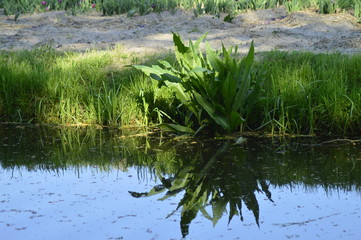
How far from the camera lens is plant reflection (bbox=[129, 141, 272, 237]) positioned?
2994 mm

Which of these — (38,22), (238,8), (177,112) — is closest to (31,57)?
(177,112)

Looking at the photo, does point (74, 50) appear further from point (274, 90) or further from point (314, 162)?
point (314, 162)

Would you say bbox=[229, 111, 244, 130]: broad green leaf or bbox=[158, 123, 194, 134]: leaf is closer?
bbox=[229, 111, 244, 130]: broad green leaf

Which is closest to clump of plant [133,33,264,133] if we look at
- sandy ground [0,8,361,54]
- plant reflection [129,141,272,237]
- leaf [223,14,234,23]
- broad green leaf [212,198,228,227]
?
plant reflection [129,141,272,237]

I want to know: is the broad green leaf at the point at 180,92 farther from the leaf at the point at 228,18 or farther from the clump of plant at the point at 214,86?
the leaf at the point at 228,18

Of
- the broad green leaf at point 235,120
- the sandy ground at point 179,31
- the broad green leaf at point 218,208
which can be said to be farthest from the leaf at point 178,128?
the sandy ground at point 179,31

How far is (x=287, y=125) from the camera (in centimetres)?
460

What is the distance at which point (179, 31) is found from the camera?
25.1 ft

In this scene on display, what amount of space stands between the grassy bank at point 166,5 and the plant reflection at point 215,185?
16.3 feet

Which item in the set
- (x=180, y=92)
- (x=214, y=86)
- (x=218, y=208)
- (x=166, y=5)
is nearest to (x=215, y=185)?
(x=218, y=208)

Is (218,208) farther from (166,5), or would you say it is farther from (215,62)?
(166,5)

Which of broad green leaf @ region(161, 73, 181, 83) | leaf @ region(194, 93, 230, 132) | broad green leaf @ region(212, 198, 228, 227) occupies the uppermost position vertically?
broad green leaf @ region(161, 73, 181, 83)

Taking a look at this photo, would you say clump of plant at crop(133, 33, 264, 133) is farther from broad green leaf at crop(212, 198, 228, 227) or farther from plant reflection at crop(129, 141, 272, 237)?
broad green leaf at crop(212, 198, 228, 227)

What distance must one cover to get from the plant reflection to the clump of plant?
48 centimetres
